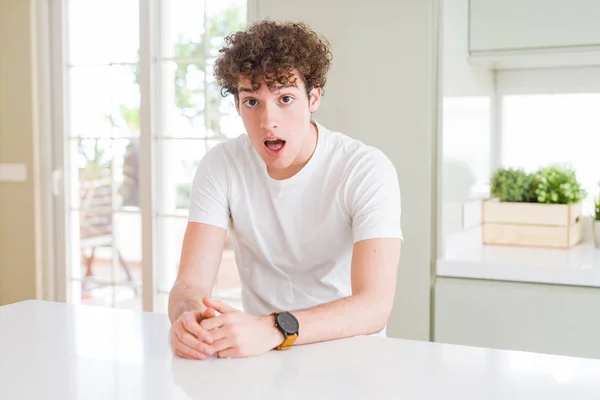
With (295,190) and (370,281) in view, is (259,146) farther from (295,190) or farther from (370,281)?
(370,281)

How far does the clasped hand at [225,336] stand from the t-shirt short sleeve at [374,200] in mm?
433

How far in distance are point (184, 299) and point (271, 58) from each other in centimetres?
60

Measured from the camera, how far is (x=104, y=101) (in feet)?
12.5

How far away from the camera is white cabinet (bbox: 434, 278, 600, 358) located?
2473mm

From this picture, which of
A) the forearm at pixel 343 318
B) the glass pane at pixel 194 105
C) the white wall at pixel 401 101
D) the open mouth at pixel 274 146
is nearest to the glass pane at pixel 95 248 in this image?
the glass pane at pixel 194 105

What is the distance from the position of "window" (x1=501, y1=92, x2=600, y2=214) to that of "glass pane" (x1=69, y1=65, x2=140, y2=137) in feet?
5.80

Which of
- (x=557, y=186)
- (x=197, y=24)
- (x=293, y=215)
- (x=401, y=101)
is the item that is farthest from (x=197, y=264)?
(x=197, y=24)

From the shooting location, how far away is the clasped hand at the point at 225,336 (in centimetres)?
139

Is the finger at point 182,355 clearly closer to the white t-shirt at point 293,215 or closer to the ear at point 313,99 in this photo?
the white t-shirt at point 293,215

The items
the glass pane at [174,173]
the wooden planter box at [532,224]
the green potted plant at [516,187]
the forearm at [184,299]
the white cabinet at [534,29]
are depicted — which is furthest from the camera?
the glass pane at [174,173]

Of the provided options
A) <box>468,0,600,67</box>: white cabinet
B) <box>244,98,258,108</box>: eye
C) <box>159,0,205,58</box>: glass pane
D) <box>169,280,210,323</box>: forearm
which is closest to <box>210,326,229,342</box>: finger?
<box>169,280,210,323</box>: forearm

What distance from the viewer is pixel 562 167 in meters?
3.08

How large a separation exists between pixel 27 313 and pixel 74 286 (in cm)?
222

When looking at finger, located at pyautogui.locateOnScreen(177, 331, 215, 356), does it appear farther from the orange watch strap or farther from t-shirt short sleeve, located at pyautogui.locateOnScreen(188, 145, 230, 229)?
t-shirt short sleeve, located at pyautogui.locateOnScreen(188, 145, 230, 229)
